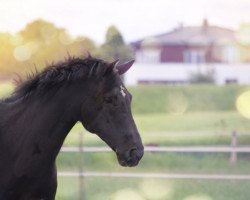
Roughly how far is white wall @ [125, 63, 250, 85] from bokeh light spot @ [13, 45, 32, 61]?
22.3m

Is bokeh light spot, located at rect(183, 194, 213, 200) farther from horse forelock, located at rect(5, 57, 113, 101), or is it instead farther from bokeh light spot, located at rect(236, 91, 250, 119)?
bokeh light spot, located at rect(236, 91, 250, 119)

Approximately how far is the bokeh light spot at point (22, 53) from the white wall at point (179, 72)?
880 inches

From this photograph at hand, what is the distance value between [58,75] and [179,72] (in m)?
58.6

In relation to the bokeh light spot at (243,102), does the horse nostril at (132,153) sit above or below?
above

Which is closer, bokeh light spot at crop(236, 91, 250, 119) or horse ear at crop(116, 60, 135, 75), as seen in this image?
horse ear at crop(116, 60, 135, 75)

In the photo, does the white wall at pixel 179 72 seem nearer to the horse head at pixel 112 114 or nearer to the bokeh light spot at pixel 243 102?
the bokeh light spot at pixel 243 102

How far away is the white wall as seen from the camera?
2368 inches

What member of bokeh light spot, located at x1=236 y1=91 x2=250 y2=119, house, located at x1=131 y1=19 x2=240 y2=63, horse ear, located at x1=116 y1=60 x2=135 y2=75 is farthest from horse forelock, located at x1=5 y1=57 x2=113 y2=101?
house, located at x1=131 y1=19 x2=240 y2=63

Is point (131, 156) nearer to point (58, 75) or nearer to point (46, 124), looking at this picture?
point (46, 124)

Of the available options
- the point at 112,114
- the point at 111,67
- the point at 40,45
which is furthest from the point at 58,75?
the point at 40,45

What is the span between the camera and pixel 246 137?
22.1m

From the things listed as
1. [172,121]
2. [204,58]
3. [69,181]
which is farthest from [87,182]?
[204,58]

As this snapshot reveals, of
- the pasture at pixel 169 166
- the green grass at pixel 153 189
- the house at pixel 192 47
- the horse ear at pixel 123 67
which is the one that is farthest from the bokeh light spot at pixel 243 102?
the horse ear at pixel 123 67

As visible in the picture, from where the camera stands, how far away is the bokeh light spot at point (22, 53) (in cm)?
3294
